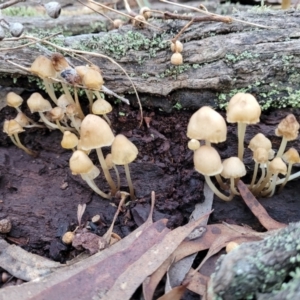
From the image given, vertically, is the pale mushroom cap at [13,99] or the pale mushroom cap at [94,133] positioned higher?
the pale mushroom cap at [94,133]

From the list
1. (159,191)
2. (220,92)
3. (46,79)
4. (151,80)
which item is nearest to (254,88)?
(220,92)

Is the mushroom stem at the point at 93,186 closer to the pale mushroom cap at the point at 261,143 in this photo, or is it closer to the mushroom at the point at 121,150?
the mushroom at the point at 121,150

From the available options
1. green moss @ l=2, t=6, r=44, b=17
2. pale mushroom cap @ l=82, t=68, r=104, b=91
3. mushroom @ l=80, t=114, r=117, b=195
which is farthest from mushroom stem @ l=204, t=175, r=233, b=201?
green moss @ l=2, t=6, r=44, b=17

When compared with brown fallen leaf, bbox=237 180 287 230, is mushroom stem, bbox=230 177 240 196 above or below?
above

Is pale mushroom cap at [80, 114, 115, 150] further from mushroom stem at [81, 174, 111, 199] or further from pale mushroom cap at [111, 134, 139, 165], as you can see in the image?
mushroom stem at [81, 174, 111, 199]

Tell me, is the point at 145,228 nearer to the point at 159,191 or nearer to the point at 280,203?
the point at 159,191

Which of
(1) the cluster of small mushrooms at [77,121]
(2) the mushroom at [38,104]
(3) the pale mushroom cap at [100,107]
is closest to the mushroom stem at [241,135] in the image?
(1) the cluster of small mushrooms at [77,121]
